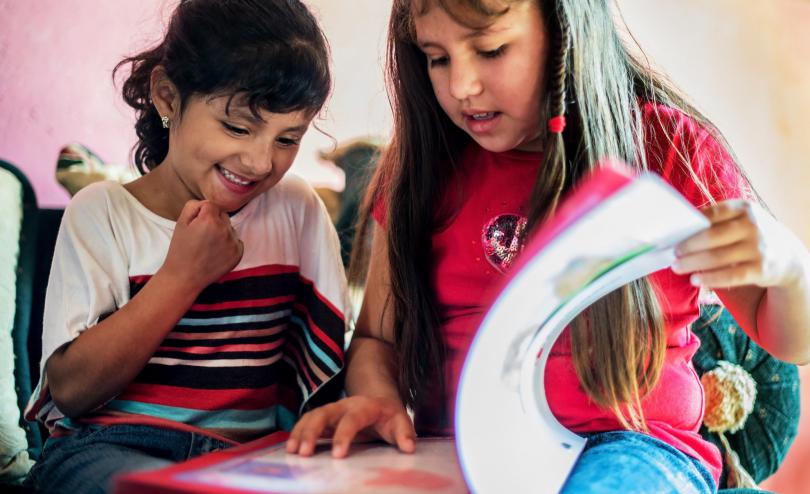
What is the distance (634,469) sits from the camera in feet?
2.37

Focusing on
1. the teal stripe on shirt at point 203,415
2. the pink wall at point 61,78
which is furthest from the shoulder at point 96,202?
the pink wall at point 61,78

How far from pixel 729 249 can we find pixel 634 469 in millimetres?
229

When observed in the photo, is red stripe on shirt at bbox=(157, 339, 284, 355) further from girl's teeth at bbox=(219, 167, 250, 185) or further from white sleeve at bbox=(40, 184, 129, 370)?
girl's teeth at bbox=(219, 167, 250, 185)

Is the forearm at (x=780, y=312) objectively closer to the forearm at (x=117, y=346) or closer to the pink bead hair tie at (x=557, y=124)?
the pink bead hair tie at (x=557, y=124)

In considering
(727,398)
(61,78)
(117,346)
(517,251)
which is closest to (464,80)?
(517,251)

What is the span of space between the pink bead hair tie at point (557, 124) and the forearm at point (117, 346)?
0.40m

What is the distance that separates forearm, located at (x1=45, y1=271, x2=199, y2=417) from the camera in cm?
84

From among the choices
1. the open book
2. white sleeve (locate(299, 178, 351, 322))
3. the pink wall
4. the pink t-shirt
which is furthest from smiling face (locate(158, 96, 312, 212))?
the pink wall

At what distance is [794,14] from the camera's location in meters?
1.61

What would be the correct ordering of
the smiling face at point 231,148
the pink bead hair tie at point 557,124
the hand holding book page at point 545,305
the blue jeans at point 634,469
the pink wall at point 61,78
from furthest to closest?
the pink wall at point 61,78 → the smiling face at point 231,148 → the pink bead hair tie at point 557,124 → the blue jeans at point 634,469 → the hand holding book page at point 545,305

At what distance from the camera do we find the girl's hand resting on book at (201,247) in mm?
861

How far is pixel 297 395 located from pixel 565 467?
1.35 feet

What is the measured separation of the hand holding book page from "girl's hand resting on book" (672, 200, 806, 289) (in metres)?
0.02

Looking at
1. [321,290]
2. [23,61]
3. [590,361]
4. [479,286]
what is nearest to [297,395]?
[321,290]
